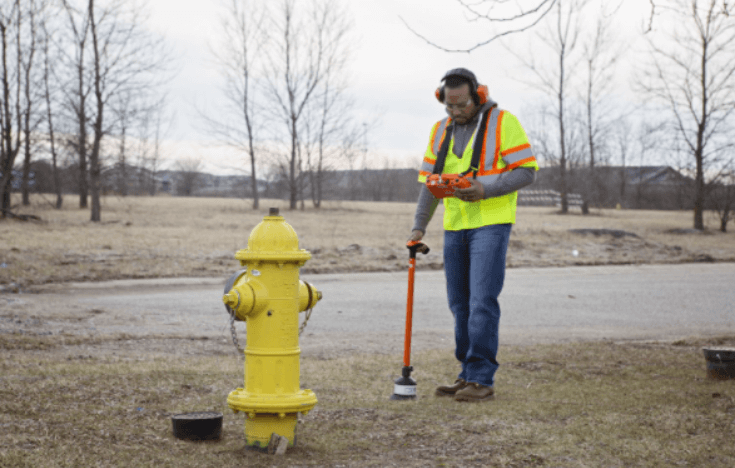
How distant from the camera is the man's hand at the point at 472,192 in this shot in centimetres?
405

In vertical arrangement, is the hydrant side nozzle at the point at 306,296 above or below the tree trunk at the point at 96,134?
below

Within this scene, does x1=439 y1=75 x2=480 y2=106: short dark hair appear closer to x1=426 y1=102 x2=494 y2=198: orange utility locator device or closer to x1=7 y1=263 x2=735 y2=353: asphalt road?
x1=426 y1=102 x2=494 y2=198: orange utility locator device

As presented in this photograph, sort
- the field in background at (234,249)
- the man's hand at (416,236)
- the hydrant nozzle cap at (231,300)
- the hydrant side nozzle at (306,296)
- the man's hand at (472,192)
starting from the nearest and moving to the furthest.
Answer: the hydrant nozzle cap at (231,300)
the hydrant side nozzle at (306,296)
the man's hand at (472,192)
the man's hand at (416,236)
the field in background at (234,249)

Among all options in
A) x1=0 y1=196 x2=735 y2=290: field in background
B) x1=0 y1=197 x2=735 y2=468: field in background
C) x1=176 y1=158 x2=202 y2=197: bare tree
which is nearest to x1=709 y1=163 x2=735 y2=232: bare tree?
x1=0 y1=196 x2=735 y2=290: field in background

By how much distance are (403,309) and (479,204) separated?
4940mm

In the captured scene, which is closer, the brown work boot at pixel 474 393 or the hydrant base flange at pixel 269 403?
the hydrant base flange at pixel 269 403

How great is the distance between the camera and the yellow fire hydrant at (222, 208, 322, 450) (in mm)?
3031

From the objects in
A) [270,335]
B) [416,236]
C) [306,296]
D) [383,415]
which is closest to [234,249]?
[416,236]

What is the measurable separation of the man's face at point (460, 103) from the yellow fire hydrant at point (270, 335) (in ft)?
5.44

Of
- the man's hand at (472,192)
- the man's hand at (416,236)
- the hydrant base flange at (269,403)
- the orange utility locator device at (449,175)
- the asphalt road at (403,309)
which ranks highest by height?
the orange utility locator device at (449,175)

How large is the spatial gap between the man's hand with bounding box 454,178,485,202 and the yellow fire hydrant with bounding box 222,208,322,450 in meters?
1.31

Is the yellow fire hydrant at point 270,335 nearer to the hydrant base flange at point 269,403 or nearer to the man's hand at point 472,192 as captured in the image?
the hydrant base flange at point 269,403

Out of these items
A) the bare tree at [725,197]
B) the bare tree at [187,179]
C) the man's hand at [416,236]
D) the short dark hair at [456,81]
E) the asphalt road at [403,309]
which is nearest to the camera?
the short dark hair at [456,81]

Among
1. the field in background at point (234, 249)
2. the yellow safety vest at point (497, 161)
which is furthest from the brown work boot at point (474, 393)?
the field in background at point (234, 249)
